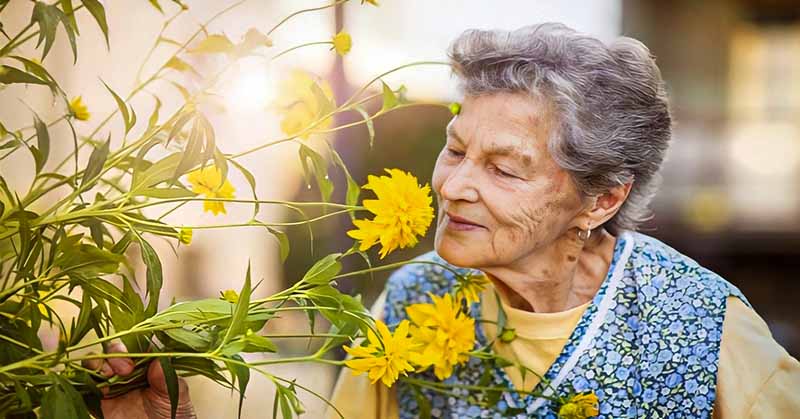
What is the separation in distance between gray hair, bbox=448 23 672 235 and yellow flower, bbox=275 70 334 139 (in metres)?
0.27

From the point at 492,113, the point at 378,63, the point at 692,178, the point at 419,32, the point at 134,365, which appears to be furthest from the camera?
the point at 692,178

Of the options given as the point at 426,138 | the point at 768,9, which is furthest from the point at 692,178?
the point at 426,138

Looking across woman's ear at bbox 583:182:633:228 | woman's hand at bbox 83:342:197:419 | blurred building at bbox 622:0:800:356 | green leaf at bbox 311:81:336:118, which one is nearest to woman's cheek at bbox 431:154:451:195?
woman's ear at bbox 583:182:633:228

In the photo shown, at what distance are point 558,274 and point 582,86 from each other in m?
0.27

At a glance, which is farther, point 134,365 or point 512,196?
point 512,196

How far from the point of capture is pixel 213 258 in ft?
9.18

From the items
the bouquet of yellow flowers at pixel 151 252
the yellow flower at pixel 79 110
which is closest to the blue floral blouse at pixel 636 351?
the bouquet of yellow flowers at pixel 151 252

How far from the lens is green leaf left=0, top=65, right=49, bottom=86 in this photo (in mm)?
831

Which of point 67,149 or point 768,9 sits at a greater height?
point 67,149

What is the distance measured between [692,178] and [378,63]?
353 centimetres

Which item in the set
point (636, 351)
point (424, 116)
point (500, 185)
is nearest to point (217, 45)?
point (500, 185)

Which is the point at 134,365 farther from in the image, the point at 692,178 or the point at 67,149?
the point at 692,178

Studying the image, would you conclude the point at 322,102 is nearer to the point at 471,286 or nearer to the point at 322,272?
the point at 322,272

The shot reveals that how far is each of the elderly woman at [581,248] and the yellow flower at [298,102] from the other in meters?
0.25
